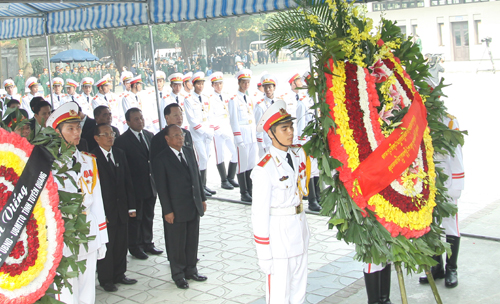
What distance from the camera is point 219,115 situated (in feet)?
32.6

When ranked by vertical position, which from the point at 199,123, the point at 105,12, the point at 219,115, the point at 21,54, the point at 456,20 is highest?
the point at 21,54

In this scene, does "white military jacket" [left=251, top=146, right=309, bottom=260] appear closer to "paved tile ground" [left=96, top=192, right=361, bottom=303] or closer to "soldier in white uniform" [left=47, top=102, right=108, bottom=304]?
"paved tile ground" [left=96, top=192, right=361, bottom=303]

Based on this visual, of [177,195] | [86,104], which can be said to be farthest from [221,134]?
[86,104]

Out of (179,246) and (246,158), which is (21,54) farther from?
(179,246)

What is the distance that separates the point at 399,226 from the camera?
3.77 meters

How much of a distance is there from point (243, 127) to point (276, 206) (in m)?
5.40

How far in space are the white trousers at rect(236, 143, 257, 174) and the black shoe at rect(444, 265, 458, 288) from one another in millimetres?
4479

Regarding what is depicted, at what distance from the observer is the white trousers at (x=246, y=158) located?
8898mm

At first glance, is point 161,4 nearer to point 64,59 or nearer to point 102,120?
point 102,120

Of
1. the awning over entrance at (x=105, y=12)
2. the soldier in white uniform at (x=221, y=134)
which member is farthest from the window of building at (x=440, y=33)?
the awning over entrance at (x=105, y=12)

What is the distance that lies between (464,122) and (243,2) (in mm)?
9789

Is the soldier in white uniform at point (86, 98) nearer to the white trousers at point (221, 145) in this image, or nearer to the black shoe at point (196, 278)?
the white trousers at point (221, 145)

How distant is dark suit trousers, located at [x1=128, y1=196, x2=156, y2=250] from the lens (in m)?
6.16

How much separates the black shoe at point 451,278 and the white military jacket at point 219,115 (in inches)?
221
